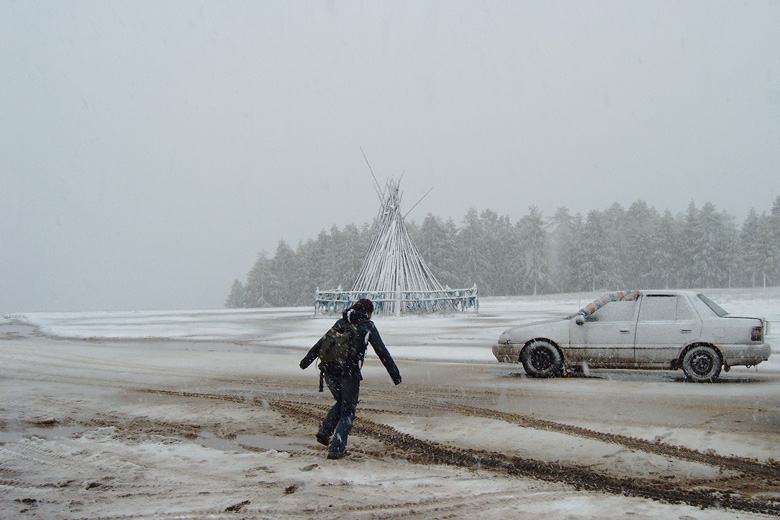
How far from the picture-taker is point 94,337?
21547 mm

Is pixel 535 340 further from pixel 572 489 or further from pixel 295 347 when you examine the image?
pixel 295 347

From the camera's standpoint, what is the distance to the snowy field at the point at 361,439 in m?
4.73

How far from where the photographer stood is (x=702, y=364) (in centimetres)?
1049

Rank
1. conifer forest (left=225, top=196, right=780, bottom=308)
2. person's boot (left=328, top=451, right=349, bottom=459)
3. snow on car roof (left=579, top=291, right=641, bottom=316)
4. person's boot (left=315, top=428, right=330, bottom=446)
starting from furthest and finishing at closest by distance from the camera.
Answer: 1. conifer forest (left=225, top=196, right=780, bottom=308)
2. snow on car roof (left=579, top=291, right=641, bottom=316)
3. person's boot (left=315, top=428, right=330, bottom=446)
4. person's boot (left=328, top=451, right=349, bottom=459)

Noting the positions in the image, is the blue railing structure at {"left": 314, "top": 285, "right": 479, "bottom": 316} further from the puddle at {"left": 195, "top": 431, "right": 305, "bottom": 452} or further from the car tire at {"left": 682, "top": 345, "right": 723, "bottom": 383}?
the puddle at {"left": 195, "top": 431, "right": 305, "bottom": 452}

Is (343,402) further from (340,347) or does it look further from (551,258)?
(551,258)

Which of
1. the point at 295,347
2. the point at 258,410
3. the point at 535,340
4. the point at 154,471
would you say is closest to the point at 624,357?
the point at 535,340

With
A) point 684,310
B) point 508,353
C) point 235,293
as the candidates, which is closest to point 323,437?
point 508,353

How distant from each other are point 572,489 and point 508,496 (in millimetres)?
537

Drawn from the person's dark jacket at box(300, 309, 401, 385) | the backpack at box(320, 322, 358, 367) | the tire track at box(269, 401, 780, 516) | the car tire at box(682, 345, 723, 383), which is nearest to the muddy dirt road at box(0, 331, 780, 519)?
the tire track at box(269, 401, 780, 516)

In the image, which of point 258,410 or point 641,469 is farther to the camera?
point 258,410

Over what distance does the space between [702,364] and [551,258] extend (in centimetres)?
7922

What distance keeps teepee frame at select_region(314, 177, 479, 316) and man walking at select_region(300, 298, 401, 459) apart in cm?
2361

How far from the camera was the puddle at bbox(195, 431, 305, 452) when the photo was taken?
6480 mm
